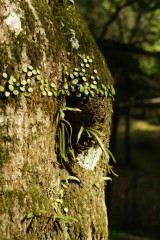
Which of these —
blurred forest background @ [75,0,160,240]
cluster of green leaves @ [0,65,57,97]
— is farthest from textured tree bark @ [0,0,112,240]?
blurred forest background @ [75,0,160,240]

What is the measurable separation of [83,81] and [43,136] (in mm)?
456

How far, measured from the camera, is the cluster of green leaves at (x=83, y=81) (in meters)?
2.79

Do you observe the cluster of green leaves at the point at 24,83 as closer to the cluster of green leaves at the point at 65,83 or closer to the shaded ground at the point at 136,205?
the cluster of green leaves at the point at 65,83

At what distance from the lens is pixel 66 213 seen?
2787 mm

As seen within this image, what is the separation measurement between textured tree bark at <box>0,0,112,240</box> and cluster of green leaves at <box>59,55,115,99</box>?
0.13 feet

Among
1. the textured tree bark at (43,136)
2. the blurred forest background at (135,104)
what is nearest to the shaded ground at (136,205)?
the blurred forest background at (135,104)

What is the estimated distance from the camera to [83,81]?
9.34ft

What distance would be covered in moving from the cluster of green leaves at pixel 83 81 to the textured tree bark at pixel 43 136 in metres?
0.04

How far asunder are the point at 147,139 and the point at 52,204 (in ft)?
68.3

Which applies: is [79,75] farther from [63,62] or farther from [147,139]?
[147,139]

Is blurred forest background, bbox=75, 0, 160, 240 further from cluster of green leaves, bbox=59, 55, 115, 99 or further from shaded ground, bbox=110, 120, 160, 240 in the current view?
cluster of green leaves, bbox=59, 55, 115, 99

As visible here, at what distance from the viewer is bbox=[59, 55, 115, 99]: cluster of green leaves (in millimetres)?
2793

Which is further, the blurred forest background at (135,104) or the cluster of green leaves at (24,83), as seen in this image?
the blurred forest background at (135,104)

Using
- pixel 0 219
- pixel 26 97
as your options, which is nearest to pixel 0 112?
pixel 26 97
